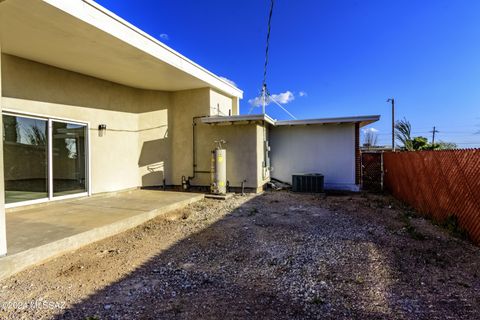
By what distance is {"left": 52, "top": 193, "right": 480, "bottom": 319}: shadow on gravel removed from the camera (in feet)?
8.00

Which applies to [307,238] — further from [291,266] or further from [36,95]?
[36,95]

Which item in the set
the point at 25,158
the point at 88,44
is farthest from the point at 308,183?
the point at 25,158

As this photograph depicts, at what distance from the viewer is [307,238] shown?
4539 mm

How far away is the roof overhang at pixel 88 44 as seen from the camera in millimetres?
4312

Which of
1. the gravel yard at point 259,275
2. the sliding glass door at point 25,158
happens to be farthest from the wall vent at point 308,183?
the sliding glass door at point 25,158

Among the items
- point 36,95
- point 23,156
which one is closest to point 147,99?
point 36,95

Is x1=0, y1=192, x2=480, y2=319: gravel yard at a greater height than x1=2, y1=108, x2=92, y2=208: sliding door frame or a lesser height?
lesser

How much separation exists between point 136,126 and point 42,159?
10.7 ft

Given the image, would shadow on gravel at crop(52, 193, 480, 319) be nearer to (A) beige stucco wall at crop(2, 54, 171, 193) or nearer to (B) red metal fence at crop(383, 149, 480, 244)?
(B) red metal fence at crop(383, 149, 480, 244)

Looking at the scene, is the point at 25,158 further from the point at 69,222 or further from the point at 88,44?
the point at 88,44

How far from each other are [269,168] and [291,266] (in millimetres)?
7597

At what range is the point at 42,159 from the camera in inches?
249

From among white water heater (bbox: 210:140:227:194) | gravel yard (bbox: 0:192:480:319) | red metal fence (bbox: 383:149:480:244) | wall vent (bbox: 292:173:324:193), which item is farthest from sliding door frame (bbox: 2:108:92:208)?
red metal fence (bbox: 383:149:480:244)

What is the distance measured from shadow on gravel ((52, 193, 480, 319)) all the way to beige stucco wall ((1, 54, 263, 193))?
15.2 ft
